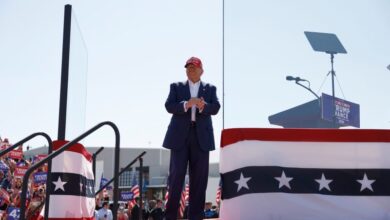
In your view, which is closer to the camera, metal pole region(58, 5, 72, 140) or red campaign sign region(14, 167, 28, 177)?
metal pole region(58, 5, 72, 140)

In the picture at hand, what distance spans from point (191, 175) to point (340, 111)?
136 inches

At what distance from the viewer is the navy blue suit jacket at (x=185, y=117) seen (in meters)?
4.30

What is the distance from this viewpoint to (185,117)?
14.4 ft

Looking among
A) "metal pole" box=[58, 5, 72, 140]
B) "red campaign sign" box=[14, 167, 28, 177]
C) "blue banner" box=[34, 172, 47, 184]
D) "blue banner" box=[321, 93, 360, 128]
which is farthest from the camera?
"red campaign sign" box=[14, 167, 28, 177]

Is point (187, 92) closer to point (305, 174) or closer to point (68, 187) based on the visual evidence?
point (305, 174)

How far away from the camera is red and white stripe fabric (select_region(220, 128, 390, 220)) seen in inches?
151

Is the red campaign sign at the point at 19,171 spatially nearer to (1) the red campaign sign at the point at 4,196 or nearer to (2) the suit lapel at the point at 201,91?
(1) the red campaign sign at the point at 4,196

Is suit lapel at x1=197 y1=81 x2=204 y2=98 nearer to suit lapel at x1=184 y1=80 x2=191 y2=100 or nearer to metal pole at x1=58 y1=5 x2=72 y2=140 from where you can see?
suit lapel at x1=184 y1=80 x2=191 y2=100

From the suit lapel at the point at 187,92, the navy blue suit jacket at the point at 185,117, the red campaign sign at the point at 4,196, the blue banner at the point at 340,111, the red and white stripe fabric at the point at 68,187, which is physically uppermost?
the blue banner at the point at 340,111

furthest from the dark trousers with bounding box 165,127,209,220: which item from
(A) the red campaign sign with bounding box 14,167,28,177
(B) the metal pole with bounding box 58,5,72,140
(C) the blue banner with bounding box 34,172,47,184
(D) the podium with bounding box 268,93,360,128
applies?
(A) the red campaign sign with bounding box 14,167,28,177

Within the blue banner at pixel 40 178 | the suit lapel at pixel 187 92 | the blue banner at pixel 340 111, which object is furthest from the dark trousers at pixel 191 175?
the blue banner at pixel 40 178

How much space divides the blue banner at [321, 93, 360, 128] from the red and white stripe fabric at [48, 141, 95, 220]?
11.6ft

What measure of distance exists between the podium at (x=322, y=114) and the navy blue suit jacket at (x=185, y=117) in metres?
2.29

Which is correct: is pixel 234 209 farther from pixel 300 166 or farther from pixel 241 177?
pixel 300 166
